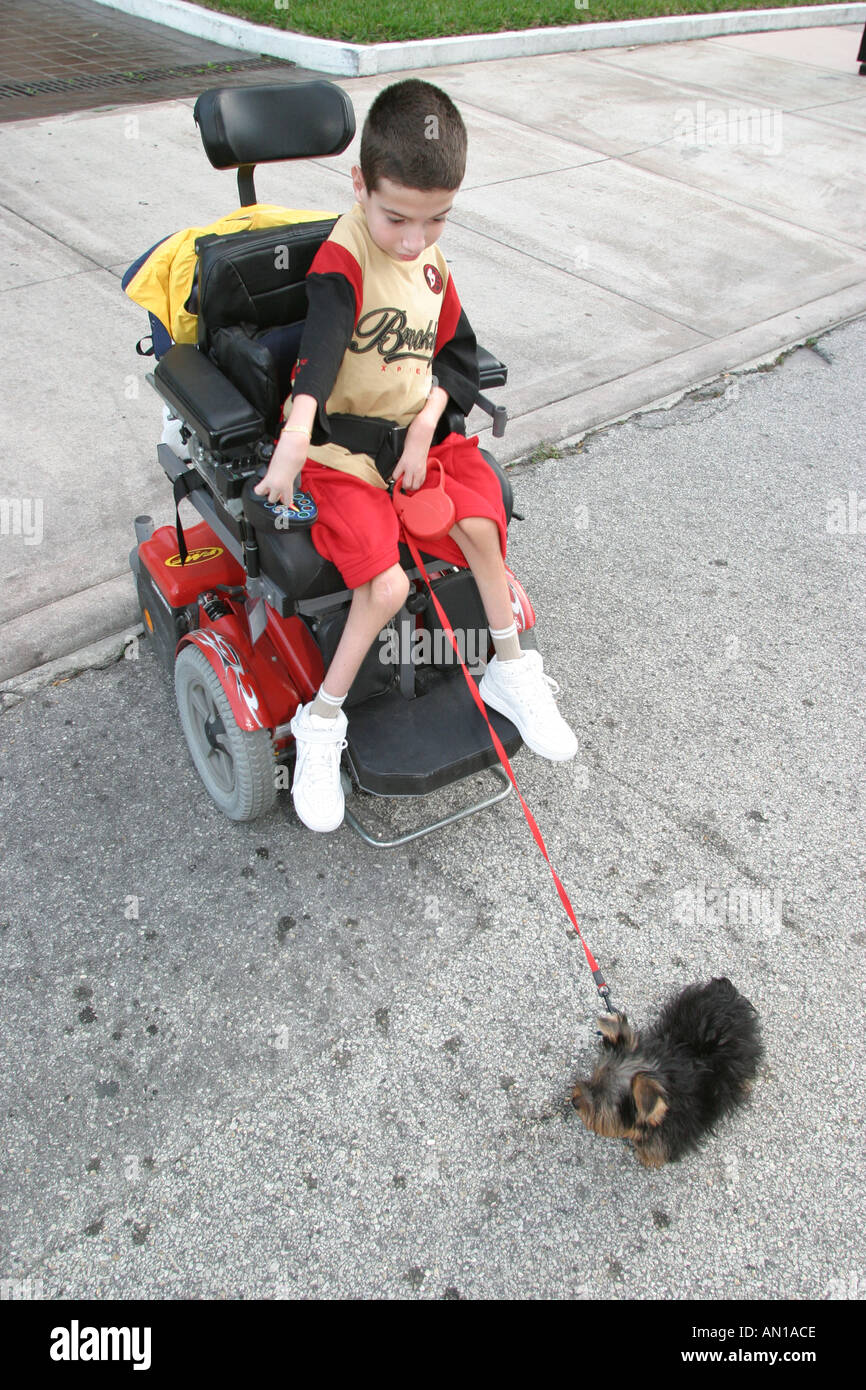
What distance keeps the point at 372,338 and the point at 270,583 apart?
63 centimetres

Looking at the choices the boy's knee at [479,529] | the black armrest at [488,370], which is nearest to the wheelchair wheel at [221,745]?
the boy's knee at [479,529]

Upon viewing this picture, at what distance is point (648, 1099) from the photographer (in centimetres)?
195

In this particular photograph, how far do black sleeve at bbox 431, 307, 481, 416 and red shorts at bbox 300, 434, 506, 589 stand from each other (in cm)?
10

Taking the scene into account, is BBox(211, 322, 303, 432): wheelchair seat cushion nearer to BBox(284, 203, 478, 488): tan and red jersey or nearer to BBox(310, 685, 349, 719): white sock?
BBox(284, 203, 478, 488): tan and red jersey

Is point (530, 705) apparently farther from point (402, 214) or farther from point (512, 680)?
point (402, 214)

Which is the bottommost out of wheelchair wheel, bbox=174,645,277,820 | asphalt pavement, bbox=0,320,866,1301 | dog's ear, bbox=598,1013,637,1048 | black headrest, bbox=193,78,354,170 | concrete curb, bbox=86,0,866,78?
asphalt pavement, bbox=0,320,866,1301

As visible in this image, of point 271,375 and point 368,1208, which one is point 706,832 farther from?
point 271,375

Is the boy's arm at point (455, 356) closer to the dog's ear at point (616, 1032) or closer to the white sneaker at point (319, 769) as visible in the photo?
the white sneaker at point (319, 769)

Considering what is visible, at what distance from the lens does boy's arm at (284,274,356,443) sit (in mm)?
2166

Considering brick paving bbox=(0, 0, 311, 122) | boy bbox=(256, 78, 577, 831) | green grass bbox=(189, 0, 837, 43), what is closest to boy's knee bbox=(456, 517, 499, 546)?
boy bbox=(256, 78, 577, 831)

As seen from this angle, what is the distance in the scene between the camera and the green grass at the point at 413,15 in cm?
863

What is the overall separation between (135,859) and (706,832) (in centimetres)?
159
